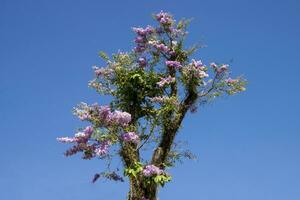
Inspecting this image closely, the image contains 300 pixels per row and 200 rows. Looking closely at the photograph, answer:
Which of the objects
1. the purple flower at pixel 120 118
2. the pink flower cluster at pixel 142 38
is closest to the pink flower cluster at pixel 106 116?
the purple flower at pixel 120 118

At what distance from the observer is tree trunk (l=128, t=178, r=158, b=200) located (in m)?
27.5

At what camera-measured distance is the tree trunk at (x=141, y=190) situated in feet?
90.3

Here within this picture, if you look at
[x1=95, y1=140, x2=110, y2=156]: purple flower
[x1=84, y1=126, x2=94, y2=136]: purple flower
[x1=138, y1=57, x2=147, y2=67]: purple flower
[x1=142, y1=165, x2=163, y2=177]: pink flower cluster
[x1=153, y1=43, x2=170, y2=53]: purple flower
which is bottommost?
[x1=142, y1=165, x2=163, y2=177]: pink flower cluster

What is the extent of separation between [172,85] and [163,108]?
1170 millimetres

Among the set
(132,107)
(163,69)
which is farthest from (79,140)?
(163,69)

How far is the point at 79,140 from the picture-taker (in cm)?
2672

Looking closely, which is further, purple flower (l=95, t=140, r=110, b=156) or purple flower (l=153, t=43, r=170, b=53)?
purple flower (l=153, t=43, r=170, b=53)

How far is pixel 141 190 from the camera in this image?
2756cm

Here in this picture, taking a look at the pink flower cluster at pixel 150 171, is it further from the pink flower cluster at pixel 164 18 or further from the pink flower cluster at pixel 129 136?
the pink flower cluster at pixel 164 18

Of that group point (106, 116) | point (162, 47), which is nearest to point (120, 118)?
point (106, 116)

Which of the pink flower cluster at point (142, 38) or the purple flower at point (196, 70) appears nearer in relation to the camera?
the purple flower at point (196, 70)

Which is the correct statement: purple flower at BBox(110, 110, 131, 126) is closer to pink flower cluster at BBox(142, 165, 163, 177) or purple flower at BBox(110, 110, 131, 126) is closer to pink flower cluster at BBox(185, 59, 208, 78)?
pink flower cluster at BBox(142, 165, 163, 177)

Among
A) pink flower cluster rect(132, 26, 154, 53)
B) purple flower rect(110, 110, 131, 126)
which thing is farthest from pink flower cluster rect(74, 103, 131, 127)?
pink flower cluster rect(132, 26, 154, 53)

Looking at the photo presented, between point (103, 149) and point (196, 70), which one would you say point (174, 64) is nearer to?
point (196, 70)
